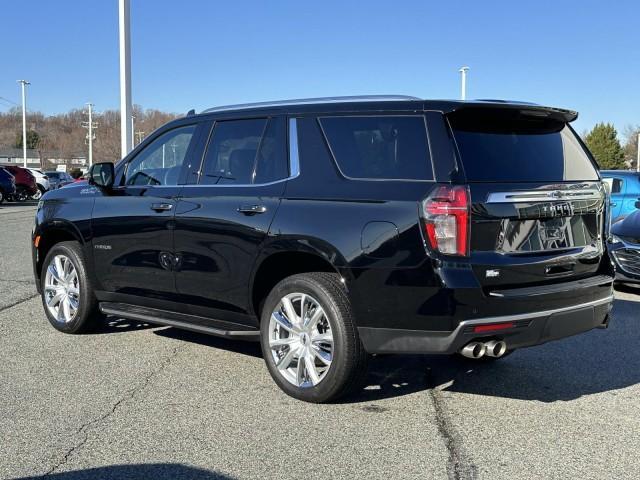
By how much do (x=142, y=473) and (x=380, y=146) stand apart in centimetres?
233

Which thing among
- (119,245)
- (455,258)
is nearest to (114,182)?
(119,245)

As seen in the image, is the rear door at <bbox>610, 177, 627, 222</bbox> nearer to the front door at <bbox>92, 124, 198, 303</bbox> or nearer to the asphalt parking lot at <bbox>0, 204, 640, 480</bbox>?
the asphalt parking lot at <bbox>0, 204, 640, 480</bbox>

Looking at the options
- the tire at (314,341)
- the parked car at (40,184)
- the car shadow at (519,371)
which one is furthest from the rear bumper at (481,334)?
the parked car at (40,184)

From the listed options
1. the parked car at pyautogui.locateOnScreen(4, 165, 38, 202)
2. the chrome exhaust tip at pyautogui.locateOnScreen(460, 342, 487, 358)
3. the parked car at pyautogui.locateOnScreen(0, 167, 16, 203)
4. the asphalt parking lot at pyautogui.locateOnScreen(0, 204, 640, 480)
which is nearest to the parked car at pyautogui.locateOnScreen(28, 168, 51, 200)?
the parked car at pyautogui.locateOnScreen(4, 165, 38, 202)

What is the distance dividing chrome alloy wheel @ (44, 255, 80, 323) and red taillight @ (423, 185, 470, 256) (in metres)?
3.68

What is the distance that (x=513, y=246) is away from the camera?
13.4 ft

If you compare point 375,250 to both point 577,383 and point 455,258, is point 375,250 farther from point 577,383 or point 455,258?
point 577,383

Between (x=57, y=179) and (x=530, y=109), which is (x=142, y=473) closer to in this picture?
(x=530, y=109)

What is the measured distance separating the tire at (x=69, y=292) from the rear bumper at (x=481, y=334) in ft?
9.98

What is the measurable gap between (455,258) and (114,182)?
11.1ft

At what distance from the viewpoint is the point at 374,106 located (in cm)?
445

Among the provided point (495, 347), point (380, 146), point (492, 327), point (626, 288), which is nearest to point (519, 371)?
point (495, 347)

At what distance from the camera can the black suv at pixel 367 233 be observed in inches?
156

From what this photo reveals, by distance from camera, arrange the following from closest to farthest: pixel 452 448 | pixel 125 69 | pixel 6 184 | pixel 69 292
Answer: pixel 452 448, pixel 69 292, pixel 125 69, pixel 6 184
